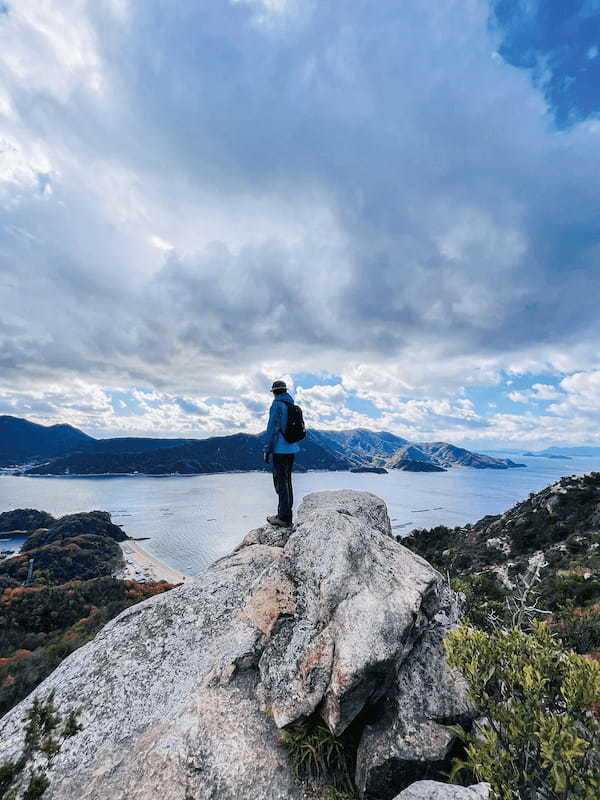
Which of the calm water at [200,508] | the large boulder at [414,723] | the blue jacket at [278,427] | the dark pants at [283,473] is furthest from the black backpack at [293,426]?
the calm water at [200,508]

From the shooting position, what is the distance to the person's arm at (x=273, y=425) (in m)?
9.81

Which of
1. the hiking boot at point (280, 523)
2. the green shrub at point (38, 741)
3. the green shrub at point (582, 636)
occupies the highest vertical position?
the hiking boot at point (280, 523)

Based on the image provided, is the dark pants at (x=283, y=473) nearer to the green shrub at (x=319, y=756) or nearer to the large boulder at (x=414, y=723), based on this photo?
the large boulder at (x=414, y=723)

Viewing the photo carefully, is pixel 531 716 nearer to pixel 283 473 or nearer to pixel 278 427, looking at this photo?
pixel 283 473

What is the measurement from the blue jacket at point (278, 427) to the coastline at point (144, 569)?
59678 millimetres

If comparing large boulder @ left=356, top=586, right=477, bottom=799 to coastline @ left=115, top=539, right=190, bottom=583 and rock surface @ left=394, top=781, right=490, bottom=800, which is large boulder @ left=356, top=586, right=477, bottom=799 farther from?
coastline @ left=115, top=539, right=190, bottom=583

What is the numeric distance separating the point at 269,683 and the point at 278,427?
5592 mm

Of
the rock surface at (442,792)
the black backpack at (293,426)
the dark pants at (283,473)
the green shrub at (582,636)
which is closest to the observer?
the rock surface at (442,792)

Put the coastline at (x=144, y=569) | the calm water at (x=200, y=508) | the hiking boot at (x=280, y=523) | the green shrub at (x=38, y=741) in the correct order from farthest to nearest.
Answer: the calm water at (x=200, y=508) → the coastline at (x=144, y=569) → the hiking boot at (x=280, y=523) → the green shrub at (x=38, y=741)

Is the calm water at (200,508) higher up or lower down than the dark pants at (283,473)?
lower down

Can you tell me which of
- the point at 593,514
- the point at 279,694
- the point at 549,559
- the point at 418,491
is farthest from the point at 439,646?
the point at 418,491

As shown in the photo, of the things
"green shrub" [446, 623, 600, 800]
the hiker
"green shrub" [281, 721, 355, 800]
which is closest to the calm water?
the hiker

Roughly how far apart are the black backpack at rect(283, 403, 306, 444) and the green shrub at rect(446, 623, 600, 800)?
19.2 ft

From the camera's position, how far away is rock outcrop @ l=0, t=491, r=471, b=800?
5301mm
